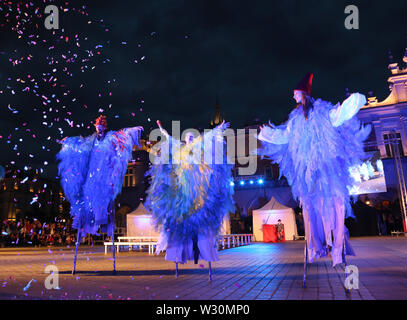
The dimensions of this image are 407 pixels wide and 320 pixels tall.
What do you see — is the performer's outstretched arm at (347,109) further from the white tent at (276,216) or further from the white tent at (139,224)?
the white tent at (276,216)

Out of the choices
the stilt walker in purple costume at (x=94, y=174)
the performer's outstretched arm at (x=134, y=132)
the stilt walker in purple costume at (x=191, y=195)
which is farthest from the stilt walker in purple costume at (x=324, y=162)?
the stilt walker in purple costume at (x=94, y=174)

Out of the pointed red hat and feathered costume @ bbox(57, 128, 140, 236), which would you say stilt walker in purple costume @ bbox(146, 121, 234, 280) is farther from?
the pointed red hat

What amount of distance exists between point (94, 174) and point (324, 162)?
3.84m

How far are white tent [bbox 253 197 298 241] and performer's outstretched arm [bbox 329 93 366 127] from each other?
58.0 ft

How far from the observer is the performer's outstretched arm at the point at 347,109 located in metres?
3.74

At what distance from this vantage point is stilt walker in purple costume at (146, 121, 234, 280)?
5016 mm

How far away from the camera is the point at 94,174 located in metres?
5.73

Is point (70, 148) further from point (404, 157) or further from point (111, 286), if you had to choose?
point (404, 157)

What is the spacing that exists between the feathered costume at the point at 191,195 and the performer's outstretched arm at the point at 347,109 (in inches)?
71.5

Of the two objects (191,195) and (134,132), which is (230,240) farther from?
(191,195)

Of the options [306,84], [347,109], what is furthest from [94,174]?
[347,109]
